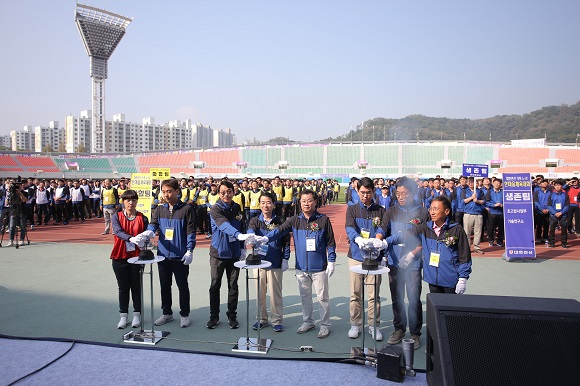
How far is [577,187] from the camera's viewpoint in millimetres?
12914

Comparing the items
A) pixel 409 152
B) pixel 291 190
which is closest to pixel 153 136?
pixel 409 152

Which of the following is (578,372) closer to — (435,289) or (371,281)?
(435,289)

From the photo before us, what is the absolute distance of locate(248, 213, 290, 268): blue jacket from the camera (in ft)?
16.6

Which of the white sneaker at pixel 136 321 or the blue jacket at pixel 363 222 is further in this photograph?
the white sneaker at pixel 136 321

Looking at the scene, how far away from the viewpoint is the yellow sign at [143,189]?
1048 cm

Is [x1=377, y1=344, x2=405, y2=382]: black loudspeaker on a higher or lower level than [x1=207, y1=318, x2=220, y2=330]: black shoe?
higher

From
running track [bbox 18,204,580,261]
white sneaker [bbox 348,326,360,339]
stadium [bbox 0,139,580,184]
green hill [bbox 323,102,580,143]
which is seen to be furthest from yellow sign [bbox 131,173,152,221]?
green hill [bbox 323,102,580,143]

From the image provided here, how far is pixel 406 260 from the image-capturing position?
14.5 ft

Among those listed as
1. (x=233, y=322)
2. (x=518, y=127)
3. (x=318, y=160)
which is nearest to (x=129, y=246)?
(x=233, y=322)

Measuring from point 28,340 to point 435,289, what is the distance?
14.8 ft

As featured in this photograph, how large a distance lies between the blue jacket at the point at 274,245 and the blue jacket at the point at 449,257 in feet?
5.87

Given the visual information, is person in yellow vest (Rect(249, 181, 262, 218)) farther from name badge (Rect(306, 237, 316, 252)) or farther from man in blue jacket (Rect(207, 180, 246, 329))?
name badge (Rect(306, 237, 316, 252))

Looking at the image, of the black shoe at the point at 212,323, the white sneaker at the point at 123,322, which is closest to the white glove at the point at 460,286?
the black shoe at the point at 212,323

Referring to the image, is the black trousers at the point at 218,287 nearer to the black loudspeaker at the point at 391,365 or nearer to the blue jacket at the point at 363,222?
the blue jacket at the point at 363,222
